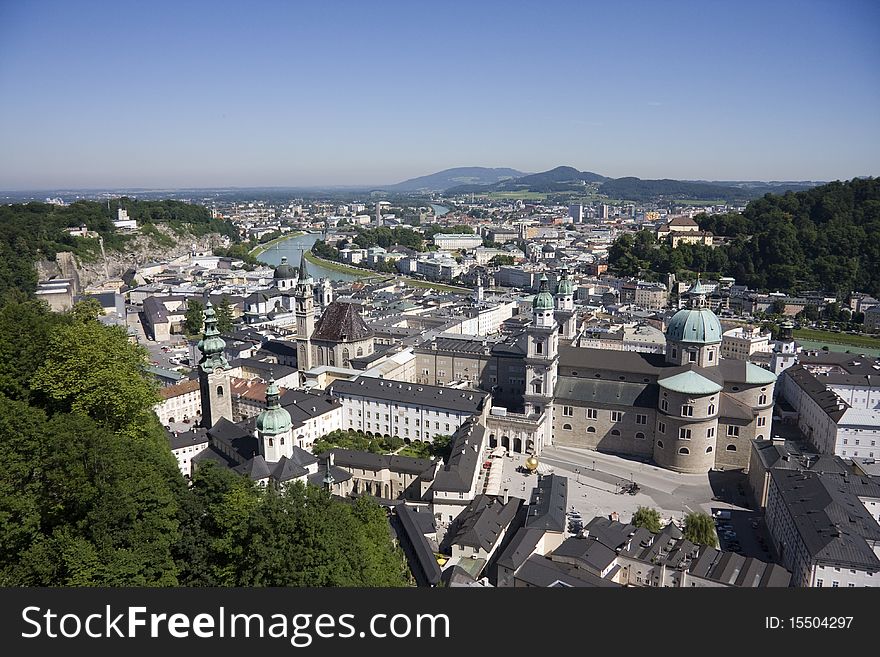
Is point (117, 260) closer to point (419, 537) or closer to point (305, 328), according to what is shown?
point (305, 328)

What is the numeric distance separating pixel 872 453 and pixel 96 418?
31993mm

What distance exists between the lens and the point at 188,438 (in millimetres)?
28344

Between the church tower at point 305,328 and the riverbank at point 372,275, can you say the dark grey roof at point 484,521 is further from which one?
the riverbank at point 372,275

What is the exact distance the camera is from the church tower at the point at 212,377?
2992 cm

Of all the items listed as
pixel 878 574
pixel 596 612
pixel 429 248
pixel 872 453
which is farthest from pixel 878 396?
pixel 429 248

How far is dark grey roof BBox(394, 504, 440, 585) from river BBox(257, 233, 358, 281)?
6755cm

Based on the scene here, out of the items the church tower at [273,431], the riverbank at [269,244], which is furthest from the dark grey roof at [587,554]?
the riverbank at [269,244]

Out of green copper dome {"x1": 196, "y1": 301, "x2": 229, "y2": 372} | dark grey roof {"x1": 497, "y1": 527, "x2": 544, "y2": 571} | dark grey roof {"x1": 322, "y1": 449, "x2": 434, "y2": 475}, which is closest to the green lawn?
dark grey roof {"x1": 322, "y1": 449, "x2": 434, "y2": 475}

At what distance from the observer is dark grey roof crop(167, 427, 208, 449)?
2777 cm

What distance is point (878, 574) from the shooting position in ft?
60.2

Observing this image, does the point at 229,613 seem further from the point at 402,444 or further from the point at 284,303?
the point at 284,303

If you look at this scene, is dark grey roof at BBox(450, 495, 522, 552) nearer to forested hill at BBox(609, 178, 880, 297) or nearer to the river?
forested hill at BBox(609, 178, 880, 297)

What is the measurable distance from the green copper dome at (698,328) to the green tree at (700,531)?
38.3 feet

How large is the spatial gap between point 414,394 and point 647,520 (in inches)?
524
